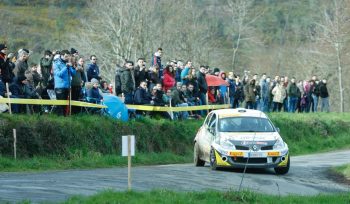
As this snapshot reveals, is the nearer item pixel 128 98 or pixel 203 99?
pixel 128 98

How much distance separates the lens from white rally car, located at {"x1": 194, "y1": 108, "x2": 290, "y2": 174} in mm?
25094

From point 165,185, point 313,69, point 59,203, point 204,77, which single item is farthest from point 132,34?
point 59,203

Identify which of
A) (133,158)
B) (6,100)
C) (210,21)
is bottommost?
(133,158)

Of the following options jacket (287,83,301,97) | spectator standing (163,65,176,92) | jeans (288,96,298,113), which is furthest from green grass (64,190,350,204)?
jeans (288,96,298,113)

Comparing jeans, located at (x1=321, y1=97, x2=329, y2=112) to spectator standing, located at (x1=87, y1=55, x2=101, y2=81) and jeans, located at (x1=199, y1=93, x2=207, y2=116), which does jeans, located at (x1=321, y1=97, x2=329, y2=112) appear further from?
spectator standing, located at (x1=87, y1=55, x2=101, y2=81)

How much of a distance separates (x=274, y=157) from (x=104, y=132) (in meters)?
6.24

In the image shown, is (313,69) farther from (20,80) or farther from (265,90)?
(20,80)

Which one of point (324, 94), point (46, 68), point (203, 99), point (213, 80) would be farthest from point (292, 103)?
point (46, 68)

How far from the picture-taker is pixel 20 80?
26781 mm

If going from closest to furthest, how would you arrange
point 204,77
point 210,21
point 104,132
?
point 104,132 < point 204,77 < point 210,21

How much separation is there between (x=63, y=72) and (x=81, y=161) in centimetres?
282

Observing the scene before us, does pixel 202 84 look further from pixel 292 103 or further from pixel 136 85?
pixel 292 103

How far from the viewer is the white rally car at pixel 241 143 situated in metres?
25.1

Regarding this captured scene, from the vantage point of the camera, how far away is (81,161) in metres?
26.5
